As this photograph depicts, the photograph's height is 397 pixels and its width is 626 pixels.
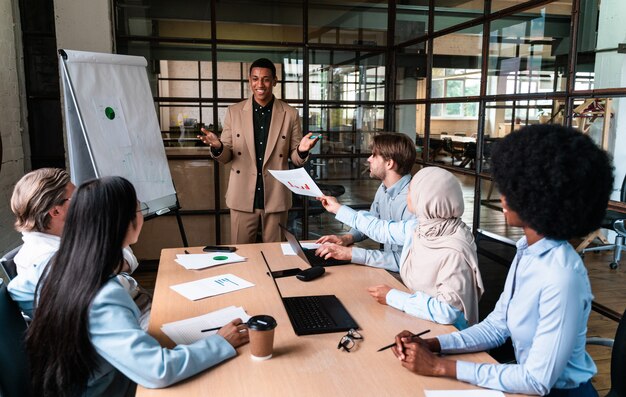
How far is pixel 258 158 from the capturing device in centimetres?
327

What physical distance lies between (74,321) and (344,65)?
3.23m

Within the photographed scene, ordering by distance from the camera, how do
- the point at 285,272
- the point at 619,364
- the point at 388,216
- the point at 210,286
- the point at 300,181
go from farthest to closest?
the point at 388,216
the point at 300,181
the point at 285,272
the point at 210,286
the point at 619,364

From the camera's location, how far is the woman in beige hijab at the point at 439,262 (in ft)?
5.24

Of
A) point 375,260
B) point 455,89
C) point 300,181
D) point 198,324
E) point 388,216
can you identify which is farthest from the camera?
point 455,89

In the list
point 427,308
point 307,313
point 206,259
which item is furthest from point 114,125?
point 427,308

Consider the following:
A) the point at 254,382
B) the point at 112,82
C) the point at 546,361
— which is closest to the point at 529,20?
the point at 546,361

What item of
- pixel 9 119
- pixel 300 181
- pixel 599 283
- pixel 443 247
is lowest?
pixel 599 283

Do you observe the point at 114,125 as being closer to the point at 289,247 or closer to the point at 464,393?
the point at 289,247

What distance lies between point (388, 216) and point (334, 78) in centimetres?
178

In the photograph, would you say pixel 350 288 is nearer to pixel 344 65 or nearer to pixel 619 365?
pixel 619 365

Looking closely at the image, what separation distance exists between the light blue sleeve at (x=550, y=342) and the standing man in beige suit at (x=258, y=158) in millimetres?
2145

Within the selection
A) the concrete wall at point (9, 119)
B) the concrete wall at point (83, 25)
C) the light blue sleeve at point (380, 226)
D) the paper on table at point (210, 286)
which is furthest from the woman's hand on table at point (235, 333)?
the concrete wall at point (83, 25)

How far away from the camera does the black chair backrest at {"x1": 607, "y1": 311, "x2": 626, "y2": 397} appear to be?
135 centimetres

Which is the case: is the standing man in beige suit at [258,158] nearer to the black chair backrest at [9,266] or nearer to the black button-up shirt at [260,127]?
the black button-up shirt at [260,127]
